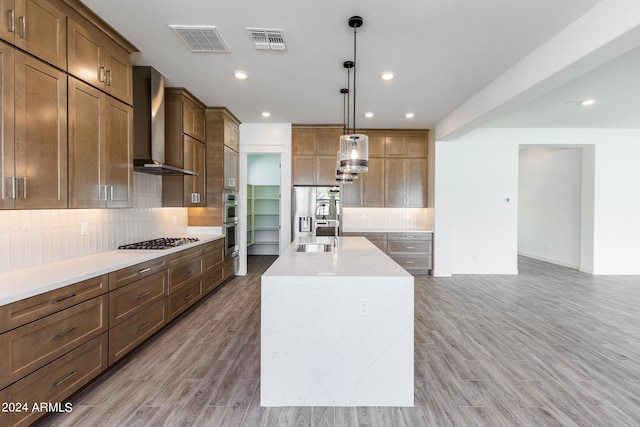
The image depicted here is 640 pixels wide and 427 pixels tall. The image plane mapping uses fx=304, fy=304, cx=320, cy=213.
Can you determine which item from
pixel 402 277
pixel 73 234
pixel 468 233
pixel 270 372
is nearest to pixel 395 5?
pixel 402 277

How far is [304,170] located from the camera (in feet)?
18.9

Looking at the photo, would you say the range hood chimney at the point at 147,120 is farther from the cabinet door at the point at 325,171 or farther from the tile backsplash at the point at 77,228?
the cabinet door at the point at 325,171

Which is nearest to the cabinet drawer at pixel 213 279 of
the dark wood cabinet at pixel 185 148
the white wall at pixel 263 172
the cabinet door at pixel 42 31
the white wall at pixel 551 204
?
the dark wood cabinet at pixel 185 148

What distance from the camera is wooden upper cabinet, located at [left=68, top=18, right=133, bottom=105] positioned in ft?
7.58

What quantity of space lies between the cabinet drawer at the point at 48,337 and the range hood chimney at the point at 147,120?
159cm

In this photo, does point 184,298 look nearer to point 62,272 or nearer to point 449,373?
point 62,272

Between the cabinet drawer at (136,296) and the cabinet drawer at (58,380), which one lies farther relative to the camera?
the cabinet drawer at (136,296)

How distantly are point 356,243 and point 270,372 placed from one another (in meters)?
1.96

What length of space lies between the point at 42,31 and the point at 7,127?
0.75m

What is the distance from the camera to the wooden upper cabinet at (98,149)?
7.61 feet

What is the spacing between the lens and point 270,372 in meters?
2.02

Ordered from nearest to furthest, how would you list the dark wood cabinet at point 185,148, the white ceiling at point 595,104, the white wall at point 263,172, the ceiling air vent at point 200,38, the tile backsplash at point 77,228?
1. the tile backsplash at point 77,228
2. the ceiling air vent at point 200,38
3. the white ceiling at point 595,104
4. the dark wood cabinet at point 185,148
5. the white wall at point 263,172

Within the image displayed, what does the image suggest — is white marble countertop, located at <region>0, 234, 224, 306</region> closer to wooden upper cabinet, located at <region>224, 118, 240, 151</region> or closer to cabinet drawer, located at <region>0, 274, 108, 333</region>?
cabinet drawer, located at <region>0, 274, 108, 333</region>

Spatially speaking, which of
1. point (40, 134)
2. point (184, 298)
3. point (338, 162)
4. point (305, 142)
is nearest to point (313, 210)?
point (305, 142)
